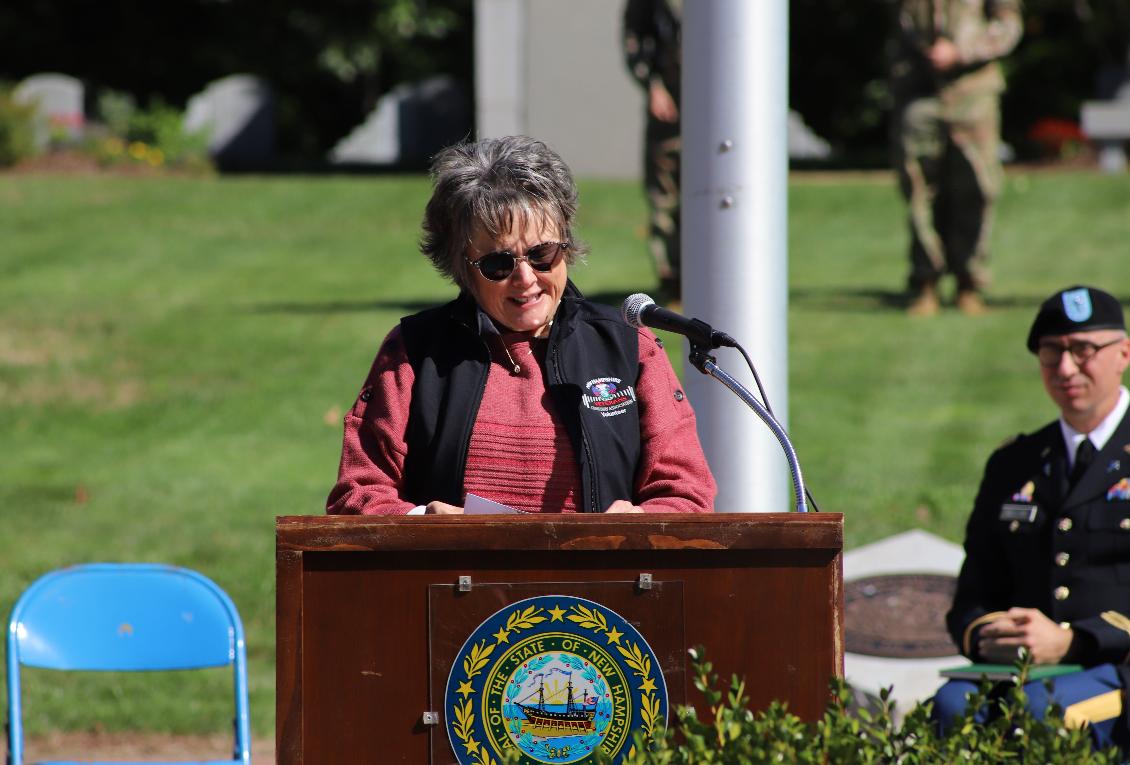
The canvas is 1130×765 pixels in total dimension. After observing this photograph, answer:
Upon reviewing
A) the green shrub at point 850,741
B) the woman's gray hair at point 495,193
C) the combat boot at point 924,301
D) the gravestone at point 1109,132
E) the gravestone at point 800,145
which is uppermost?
the gravestone at point 800,145

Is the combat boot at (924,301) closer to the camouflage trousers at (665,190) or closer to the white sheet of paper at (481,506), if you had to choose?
the camouflage trousers at (665,190)

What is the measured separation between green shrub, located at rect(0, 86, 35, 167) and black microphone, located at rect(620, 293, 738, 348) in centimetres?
2209

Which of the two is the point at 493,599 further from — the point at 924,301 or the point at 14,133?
the point at 14,133

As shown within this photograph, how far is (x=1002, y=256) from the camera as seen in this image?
563 inches

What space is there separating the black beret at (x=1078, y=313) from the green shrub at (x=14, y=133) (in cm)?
2149

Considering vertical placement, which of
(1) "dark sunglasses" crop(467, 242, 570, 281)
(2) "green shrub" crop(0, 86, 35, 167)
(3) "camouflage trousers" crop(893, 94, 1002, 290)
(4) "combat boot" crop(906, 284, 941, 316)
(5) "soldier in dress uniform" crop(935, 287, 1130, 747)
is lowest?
(5) "soldier in dress uniform" crop(935, 287, 1130, 747)

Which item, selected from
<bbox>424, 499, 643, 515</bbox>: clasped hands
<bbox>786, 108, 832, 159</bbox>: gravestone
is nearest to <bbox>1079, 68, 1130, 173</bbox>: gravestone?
<bbox>786, 108, 832, 159</bbox>: gravestone

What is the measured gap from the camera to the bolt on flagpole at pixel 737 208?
4605mm

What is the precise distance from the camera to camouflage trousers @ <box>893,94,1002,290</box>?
36.1ft

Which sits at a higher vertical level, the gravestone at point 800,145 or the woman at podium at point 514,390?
the gravestone at point 800,145

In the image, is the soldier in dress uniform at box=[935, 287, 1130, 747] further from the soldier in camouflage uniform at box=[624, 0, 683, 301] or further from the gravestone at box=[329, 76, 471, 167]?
the gravestone at box=[329, 76, 471, 167]

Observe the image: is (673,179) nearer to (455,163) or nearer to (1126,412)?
(1126,412)

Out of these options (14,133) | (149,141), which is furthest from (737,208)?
(149,141)

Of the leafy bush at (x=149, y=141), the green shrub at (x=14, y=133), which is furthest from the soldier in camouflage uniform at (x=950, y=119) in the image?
the leafy bush at (x=149, y=141)
